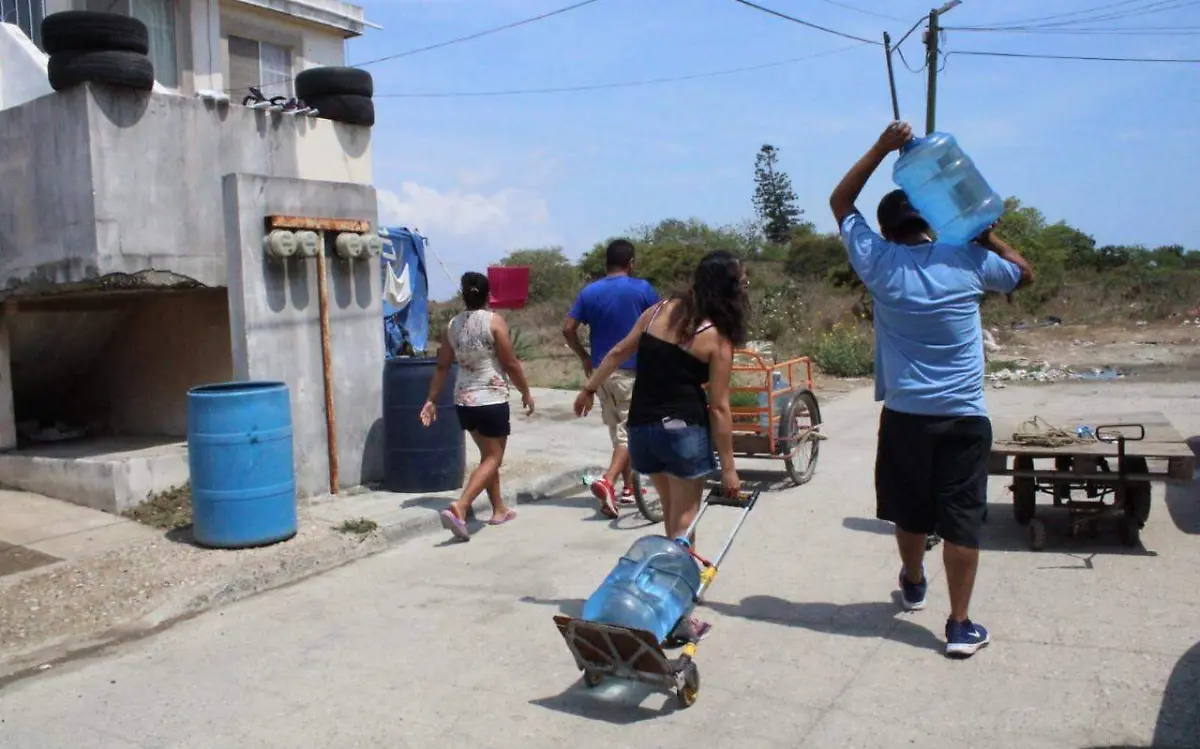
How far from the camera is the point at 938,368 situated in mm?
4637

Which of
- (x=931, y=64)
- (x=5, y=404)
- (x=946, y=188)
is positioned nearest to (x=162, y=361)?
(x=5, y=404)

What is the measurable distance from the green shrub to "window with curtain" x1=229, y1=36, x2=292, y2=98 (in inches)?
398

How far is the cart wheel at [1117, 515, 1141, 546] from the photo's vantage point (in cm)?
618

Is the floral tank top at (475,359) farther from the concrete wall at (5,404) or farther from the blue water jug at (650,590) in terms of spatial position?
the concrete wall at (5,404)

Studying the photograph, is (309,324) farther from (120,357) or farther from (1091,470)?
(1091,470)

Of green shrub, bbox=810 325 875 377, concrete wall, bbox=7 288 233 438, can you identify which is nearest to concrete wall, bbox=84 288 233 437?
concrete wall, bbox=7 288 233 438

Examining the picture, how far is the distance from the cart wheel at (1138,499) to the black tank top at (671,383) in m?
2.96

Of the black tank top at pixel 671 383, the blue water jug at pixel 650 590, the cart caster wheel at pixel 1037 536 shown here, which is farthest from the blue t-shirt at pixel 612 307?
the blue water jug at pixel 650 590

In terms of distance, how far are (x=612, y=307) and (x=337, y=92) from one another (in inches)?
179

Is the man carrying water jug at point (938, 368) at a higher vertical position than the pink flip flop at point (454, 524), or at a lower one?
higher

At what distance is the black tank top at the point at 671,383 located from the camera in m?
4.93

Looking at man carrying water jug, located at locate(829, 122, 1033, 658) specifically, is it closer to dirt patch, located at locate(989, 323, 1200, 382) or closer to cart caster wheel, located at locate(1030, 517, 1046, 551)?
cart caster wheel, located at locate(1030, 517, 1046, 551)

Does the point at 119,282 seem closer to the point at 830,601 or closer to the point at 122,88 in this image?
the point at 122,88

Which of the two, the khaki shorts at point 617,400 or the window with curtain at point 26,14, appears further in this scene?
the window with curtain at point 26,14
